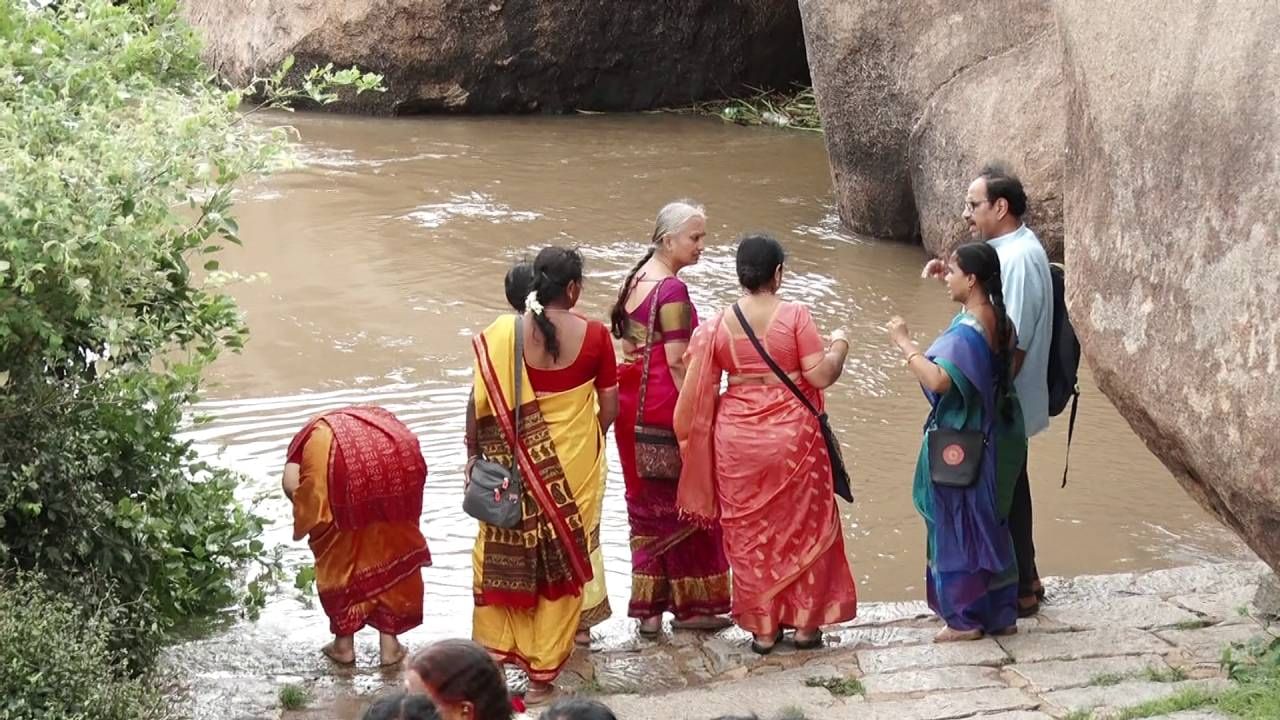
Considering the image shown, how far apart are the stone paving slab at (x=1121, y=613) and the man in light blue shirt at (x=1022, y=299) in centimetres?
13

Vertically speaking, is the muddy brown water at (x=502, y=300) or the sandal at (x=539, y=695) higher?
the muddy brown water at (x=502, y=300)

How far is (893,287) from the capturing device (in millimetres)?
11117

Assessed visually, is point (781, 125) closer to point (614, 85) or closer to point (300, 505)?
point (614, 85)

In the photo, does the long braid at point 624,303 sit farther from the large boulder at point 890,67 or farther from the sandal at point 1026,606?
the large boulder at point 890,67

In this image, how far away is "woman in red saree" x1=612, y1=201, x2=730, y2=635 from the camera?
5.90 meters

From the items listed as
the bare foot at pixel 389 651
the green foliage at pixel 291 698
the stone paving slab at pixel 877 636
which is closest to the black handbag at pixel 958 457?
the stone paving slab at pixel 877 636

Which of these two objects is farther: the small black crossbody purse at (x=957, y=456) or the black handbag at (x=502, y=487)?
the small black crossbody purse at (x=957, y=456)

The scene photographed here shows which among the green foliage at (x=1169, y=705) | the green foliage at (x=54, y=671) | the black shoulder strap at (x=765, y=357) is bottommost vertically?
the green foliage at (x=1169, y=705)

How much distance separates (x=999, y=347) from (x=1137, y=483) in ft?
8.05

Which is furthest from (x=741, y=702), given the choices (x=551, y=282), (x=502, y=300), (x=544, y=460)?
(x=502, y=300)

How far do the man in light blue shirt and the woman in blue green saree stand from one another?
0.15 meters

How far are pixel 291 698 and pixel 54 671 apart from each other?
3.56ft

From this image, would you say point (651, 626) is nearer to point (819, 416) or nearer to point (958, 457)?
point (819, 416)

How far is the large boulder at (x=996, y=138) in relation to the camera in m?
10.2
